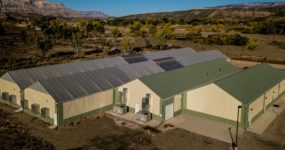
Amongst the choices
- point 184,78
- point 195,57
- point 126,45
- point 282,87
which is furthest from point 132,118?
point 126,45

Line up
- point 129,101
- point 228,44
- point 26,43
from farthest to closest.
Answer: point 228,44, point 26,43, point 129,101

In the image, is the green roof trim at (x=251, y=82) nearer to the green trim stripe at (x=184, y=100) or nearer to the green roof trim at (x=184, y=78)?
the green trim stripe at (x=184, y=100)

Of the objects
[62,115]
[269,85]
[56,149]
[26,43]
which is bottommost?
[56,149]

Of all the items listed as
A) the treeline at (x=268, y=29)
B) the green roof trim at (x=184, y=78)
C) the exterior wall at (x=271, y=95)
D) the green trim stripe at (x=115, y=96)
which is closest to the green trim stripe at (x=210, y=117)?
the green roof trim at (x=184, y=78)

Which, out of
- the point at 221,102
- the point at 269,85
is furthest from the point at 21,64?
the point at 269,85

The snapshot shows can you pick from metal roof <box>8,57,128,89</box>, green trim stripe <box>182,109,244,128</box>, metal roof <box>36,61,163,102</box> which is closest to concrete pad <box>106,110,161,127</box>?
metal roof <box>36,61,163,102</box>

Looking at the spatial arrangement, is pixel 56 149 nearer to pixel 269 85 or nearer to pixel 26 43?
pixel 269 85
